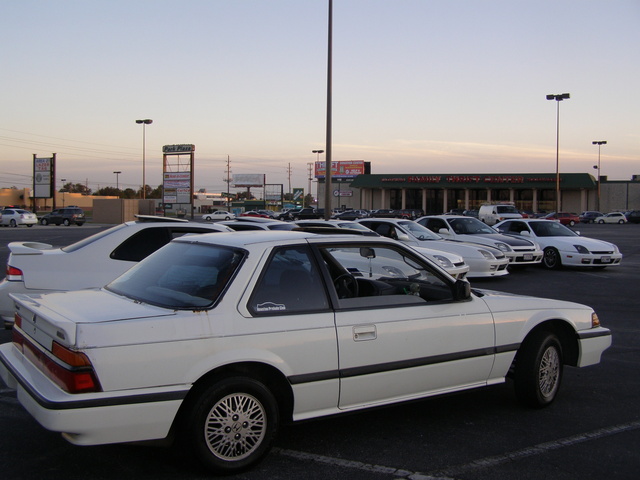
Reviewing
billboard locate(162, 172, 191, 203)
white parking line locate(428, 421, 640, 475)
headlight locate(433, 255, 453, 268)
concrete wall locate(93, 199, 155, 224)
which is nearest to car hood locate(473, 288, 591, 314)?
white parking line locate(428, 421, 640, 475)

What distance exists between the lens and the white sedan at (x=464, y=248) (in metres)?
14.1

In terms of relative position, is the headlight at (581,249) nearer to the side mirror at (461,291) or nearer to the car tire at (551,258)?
the car tire at (551,258)

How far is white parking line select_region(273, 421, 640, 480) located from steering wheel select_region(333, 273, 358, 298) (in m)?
1.15

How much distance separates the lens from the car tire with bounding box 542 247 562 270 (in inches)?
668

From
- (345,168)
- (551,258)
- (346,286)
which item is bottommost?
(551,258)

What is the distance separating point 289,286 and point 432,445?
155cm

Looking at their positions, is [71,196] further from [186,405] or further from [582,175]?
[186,405]

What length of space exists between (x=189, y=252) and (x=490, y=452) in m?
2.61

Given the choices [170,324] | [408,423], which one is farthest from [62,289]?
[408,423]

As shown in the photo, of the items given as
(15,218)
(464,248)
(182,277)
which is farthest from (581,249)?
(15,218)

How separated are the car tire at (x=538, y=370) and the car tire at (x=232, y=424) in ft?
7.52

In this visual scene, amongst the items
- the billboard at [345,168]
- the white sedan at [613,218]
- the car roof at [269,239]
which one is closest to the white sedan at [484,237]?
the car roof at [269,239]

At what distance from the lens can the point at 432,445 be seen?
4352 millimetres

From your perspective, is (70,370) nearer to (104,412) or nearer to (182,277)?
(104,412)
